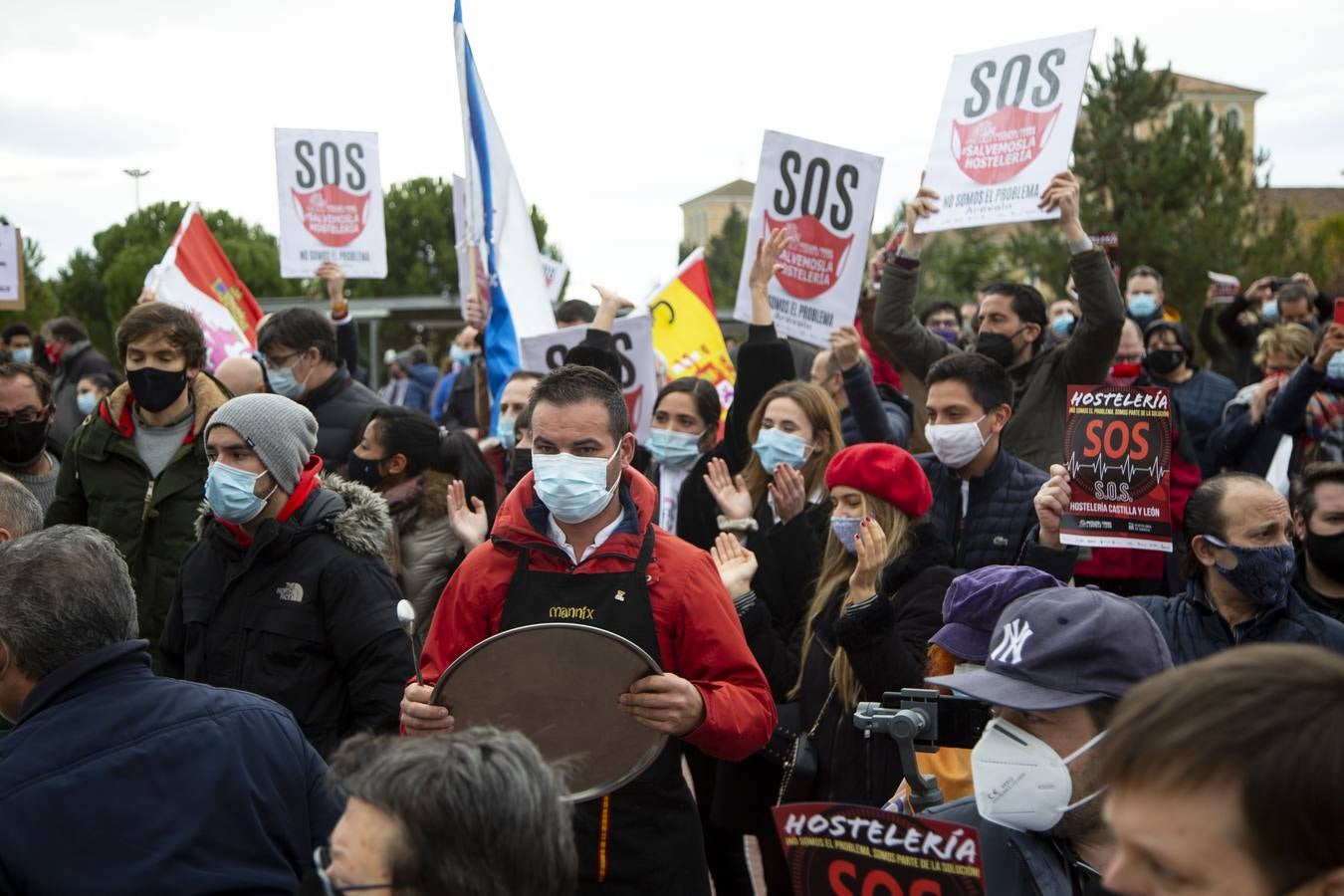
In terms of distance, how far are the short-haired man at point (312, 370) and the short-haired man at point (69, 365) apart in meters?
3.61

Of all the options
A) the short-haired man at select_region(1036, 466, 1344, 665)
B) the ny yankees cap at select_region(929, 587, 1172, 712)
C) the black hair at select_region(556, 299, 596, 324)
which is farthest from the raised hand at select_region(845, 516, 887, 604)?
the black hair at select_region(556, 299, 596, 324)

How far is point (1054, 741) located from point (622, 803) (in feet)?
4.49

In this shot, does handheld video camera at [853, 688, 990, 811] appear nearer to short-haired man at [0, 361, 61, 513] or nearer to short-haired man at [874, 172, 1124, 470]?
short-haired man at [874, 172, 1124, 470]

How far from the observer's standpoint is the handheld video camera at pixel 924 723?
8.63ft

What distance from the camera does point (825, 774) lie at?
14.6ft

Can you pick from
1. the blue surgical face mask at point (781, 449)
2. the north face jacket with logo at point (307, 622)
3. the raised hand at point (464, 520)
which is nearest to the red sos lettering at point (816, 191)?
the blue surgical face mask at point (781, 449)

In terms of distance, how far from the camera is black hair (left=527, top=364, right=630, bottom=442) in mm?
3920

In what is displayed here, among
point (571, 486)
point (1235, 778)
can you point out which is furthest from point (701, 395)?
point (1235, 778)

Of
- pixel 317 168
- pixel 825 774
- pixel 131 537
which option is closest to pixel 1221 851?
pixel 825 774

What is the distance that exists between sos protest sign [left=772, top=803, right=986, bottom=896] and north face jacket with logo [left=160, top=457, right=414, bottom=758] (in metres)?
2.09

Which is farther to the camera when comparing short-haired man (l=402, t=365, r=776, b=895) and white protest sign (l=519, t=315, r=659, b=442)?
white protest sign (l=519, t=315, r=659, b=442)

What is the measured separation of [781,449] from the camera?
237 inches

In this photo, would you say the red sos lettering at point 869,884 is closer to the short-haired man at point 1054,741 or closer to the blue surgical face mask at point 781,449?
the short-haired man at point 1054,741

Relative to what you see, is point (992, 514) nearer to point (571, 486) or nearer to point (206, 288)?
point (571, 486)
